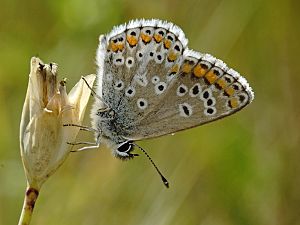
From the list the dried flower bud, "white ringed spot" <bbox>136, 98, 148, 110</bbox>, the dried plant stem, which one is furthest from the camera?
"white ringed spot" <bbox>136, 98, 148, 110</bbox>

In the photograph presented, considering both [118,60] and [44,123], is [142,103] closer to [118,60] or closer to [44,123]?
[118,60]

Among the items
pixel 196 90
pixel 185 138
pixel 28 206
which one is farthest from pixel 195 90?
pixel 185 138

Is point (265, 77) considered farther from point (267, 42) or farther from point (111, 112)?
point (111, 112)

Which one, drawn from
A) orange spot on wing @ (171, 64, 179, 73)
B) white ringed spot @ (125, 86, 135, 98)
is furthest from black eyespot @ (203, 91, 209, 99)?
white ringed spot @ (125, 86, 135, 98)

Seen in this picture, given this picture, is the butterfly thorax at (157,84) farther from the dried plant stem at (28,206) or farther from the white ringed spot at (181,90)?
the dried plant stem at (28,206)

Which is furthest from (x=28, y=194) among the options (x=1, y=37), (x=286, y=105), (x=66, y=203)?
(x=286, y=105)

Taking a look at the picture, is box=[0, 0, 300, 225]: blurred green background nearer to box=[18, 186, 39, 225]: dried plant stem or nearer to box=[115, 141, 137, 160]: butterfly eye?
box=[115, 141, 137, 160]: butterfly eye
